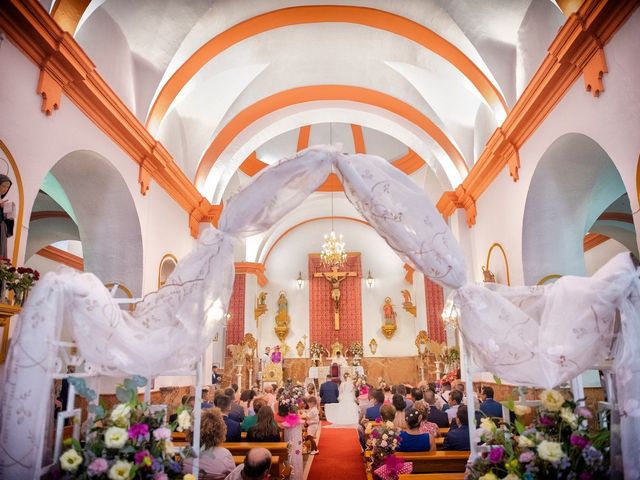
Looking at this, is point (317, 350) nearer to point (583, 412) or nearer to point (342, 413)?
point (342, 413)

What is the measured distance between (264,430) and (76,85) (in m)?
4.33

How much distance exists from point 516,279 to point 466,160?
3.19m

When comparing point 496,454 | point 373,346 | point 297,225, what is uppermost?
point 297,225

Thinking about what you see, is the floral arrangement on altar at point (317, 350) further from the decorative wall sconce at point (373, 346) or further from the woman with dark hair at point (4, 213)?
the woman with dark hair at point (4, 213)

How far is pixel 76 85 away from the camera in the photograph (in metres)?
5.48

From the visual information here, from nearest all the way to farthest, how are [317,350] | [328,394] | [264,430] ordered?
[264,430]
[328,394]
[317,350]

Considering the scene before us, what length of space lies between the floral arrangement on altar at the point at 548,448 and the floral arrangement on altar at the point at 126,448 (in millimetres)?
1773

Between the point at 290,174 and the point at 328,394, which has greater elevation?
the point at 290,174

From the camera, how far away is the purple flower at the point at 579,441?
107 inches

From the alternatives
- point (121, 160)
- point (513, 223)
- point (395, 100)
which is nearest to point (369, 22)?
point (395, 100)

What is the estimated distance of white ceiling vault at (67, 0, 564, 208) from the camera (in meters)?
6.81

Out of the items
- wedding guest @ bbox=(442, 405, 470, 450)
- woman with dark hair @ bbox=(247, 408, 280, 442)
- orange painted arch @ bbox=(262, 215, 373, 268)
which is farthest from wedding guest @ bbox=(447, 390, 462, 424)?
orange painted arch @ bbox=(262, 215, 373, 268)

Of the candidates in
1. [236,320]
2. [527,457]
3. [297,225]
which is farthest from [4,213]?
[297,225]

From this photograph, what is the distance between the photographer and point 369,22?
7.95 meters
